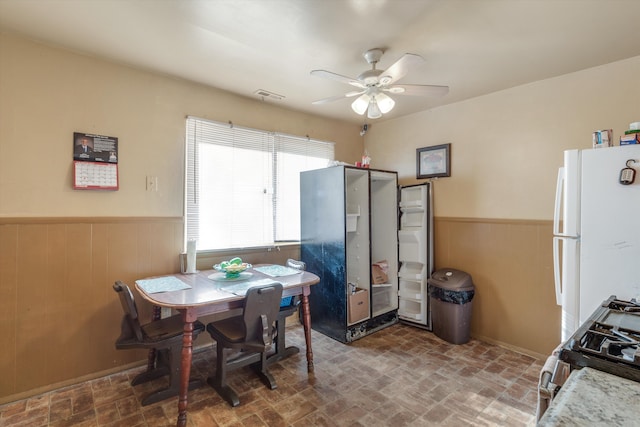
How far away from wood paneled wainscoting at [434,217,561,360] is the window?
6.21 feet

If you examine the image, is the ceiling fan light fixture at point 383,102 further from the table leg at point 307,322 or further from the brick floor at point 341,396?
the brick floor at point 341,396

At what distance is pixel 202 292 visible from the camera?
2.19 metres

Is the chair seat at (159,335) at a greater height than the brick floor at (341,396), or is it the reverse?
the chair seat at (159,335)

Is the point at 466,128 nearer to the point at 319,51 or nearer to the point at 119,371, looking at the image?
the point at 319,51

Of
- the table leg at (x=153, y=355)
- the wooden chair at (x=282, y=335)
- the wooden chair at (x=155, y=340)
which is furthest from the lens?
the wooden chair at (x=282, y=335)

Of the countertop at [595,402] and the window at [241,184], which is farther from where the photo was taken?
the window at [241,184]

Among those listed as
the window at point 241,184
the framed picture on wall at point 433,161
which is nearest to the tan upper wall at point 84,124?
the window at point 241,184

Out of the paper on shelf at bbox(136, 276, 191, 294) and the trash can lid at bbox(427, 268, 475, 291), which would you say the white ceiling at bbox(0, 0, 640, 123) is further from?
the trash can lid at bbox(427, 268, 475, 291)

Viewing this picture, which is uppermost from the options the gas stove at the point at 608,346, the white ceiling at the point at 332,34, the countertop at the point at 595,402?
the white ceiling at the point at 332,34

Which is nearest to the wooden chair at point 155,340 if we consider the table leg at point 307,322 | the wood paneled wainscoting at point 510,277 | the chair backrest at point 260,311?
the chair backrest at point 260,311

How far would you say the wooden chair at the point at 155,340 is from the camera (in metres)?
2.05

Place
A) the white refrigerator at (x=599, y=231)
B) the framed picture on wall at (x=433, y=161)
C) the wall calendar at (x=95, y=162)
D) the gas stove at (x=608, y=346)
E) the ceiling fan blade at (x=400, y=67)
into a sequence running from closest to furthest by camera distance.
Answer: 1. the gas stove at (x=608, y=346)
2. the white refrigerator at (x=599, y=231)
3. the ceiling fan blade at (x=400, y=67)
4. the wall calendar at (x=95, y=162)
5. the framed picture on wall at (x=433, y=161)

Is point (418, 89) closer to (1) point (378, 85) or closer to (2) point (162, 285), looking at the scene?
(1) point (378, 85)

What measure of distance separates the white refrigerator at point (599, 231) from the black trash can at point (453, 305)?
1.12 meters
